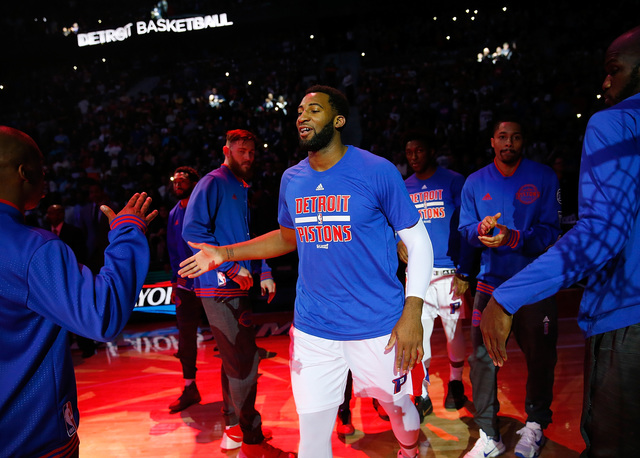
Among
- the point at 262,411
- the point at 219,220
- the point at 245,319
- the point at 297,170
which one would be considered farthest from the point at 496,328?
the point at 262,411

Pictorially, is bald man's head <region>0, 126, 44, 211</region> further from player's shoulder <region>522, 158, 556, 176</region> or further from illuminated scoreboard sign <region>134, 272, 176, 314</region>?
illuminated scoreboard sign <region>134, 272, 176, 314</region>

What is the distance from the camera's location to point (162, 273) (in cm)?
733

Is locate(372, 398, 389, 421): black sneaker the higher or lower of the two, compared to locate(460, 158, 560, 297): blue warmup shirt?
lower

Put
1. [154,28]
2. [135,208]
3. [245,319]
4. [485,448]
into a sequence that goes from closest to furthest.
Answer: [135,208] → [485,448] → [245,319] → [154,28]

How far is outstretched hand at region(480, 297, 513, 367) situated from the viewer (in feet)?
5.15

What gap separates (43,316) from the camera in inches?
58.2

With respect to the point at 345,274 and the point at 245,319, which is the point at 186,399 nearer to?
the point at 245,319

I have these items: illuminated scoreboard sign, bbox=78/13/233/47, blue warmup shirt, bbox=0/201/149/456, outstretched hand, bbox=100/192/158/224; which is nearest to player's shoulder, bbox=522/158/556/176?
outstretched hand, bbox=100/192/158/224

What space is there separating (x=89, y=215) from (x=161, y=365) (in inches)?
107

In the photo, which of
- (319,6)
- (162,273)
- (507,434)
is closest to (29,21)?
(319,6)

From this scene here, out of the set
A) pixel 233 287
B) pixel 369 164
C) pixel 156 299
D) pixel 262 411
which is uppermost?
pixel 369 164

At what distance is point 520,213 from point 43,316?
2795mm

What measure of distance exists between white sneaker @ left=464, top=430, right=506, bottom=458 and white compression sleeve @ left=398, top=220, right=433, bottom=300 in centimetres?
145

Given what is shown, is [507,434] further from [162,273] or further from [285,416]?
[162,273]
